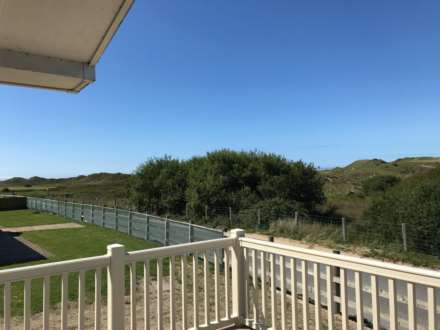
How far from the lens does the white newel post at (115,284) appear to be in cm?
243

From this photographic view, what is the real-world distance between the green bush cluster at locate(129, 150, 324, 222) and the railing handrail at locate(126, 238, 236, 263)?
29.8 ft

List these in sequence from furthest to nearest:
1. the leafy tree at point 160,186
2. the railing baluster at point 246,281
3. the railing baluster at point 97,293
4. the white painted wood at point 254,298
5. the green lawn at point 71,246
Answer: the leafy tree at point 160,186, the green lawn at point 71,246, the railing baluster at point 246,281, the white painted wood at point 254,298, the railing baluster at point 97,293

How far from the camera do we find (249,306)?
320 centimetres

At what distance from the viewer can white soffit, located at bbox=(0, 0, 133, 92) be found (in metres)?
2.00

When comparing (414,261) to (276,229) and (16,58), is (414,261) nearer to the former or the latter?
(276,229)

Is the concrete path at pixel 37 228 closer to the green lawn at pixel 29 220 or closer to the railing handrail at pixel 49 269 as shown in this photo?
the green lawn at pixel 29 220

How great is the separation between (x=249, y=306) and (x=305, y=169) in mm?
11861

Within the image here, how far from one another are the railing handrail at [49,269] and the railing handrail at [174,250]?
22cm

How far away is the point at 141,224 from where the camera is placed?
11.7 meters

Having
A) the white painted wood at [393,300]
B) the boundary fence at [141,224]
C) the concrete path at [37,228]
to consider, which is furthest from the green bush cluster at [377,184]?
the white painted wood at [393,300]

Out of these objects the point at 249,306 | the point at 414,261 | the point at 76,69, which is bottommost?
the point at 414,261

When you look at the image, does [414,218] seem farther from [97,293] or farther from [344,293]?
[97,293]

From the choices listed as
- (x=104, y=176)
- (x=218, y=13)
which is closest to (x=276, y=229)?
(x=218, y=13)

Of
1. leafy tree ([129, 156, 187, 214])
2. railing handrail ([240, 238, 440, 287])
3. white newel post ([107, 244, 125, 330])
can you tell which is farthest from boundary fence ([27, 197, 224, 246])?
white newel post ([107, 244, 125, 330])
